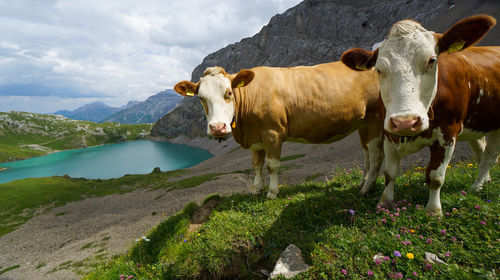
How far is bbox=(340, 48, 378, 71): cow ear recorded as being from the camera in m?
3.90

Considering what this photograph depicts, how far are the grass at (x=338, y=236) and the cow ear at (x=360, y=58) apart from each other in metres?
2.76

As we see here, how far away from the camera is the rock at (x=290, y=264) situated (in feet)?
11.8

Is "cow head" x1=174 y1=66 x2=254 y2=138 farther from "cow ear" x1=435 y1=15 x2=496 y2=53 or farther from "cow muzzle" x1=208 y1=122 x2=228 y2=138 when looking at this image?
"cow ear" x1=435 y1=15 x2=496 y2=53

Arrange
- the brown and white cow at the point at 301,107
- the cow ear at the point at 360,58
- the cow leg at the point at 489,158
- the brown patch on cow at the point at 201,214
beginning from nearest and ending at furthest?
the cow ear at the point at 360,58 → the cow leg at the point at 489,158 → the brown and white cow at the point at 301,107 → the brown patch on cow at the point at 201,214

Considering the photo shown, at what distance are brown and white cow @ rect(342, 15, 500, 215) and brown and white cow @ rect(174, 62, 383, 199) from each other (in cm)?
168

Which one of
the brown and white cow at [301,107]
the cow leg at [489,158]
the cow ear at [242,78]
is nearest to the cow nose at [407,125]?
the cow leg at [489,158]

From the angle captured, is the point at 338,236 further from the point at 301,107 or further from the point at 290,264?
the point at 301,107

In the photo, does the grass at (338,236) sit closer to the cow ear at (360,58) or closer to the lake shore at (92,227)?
the cow ear at (360,58)

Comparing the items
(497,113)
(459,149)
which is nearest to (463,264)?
(497,113)

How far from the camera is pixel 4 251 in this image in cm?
2988

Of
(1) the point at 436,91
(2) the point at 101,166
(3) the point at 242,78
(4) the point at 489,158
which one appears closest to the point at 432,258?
(1) the point at 436,91

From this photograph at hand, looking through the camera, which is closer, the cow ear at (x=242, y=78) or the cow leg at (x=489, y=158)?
the cow leg at (x=489, y=158)

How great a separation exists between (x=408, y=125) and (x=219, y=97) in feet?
12.9

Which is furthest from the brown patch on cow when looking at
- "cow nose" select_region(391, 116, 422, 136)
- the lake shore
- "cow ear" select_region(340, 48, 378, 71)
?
the lake shore
